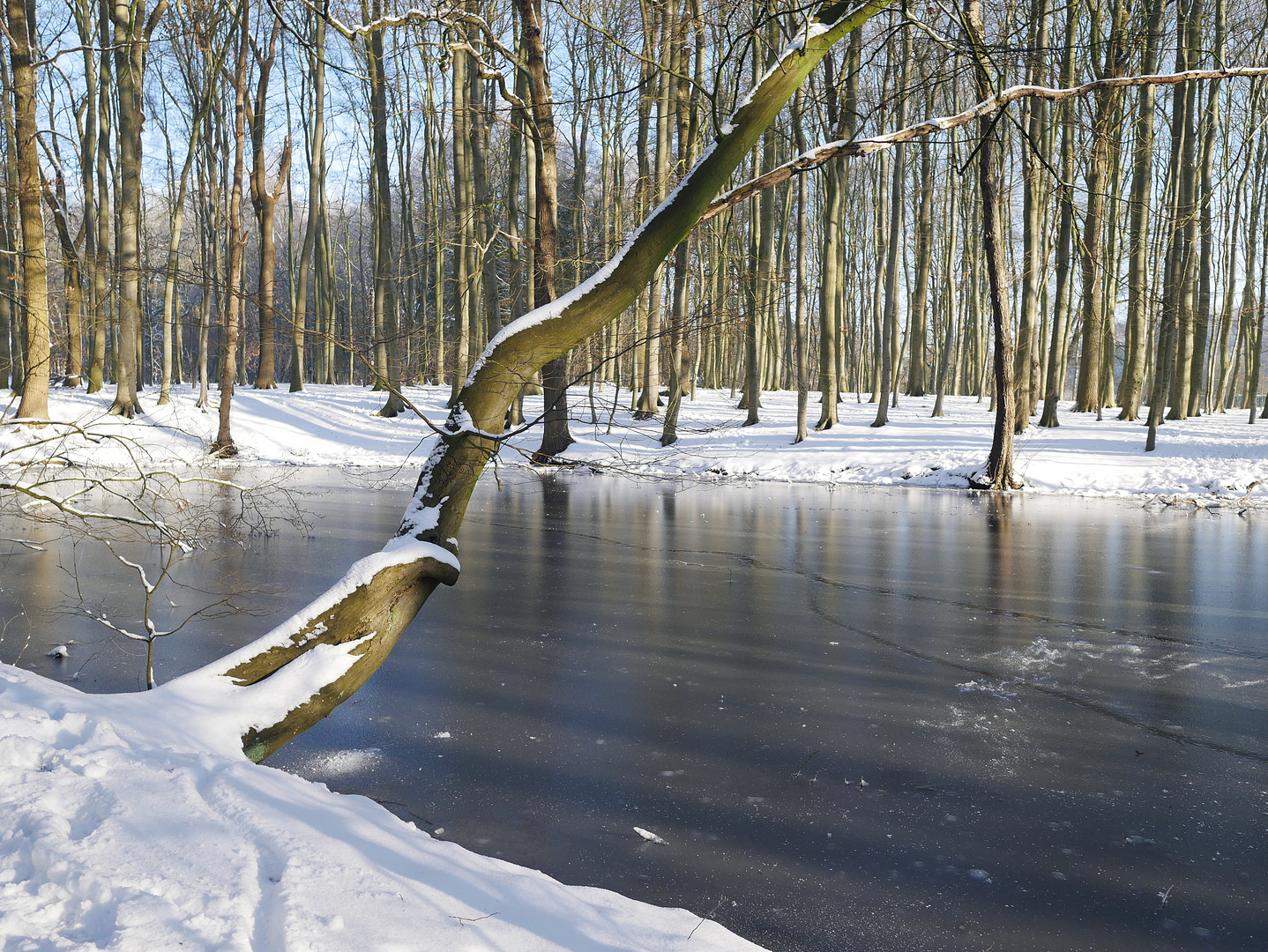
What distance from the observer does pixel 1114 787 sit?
436cm

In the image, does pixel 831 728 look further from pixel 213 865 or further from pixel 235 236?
pixel 235 236

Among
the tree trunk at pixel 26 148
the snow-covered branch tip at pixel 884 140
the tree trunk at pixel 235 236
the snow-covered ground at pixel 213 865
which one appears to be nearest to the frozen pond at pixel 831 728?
the snow-covered ground at pixel 213 865

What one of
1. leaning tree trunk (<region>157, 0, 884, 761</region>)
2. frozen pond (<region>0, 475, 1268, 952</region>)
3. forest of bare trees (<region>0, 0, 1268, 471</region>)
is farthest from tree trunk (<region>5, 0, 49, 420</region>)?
leaning tree trunk (<region>157, 0, 884, 761</region>)

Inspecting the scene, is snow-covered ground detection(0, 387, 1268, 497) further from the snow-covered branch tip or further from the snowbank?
the snowbank

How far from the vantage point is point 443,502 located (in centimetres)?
392

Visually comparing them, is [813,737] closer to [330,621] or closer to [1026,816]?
[1026,816]

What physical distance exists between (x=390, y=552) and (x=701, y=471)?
17.3 meters

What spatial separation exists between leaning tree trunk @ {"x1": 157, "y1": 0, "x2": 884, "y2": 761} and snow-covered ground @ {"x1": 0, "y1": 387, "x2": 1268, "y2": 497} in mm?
11338

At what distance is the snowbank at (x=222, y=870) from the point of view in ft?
7.01

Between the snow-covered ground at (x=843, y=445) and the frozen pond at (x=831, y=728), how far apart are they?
7.05 meters

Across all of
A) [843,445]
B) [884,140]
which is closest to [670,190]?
[884,140]

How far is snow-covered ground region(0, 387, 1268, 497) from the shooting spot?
18422 mm

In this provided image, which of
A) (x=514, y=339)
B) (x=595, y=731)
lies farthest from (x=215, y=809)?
(x=595, y=731)

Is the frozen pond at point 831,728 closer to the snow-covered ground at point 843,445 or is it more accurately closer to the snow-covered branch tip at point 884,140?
the snow-covered branch tip at point 884,140
